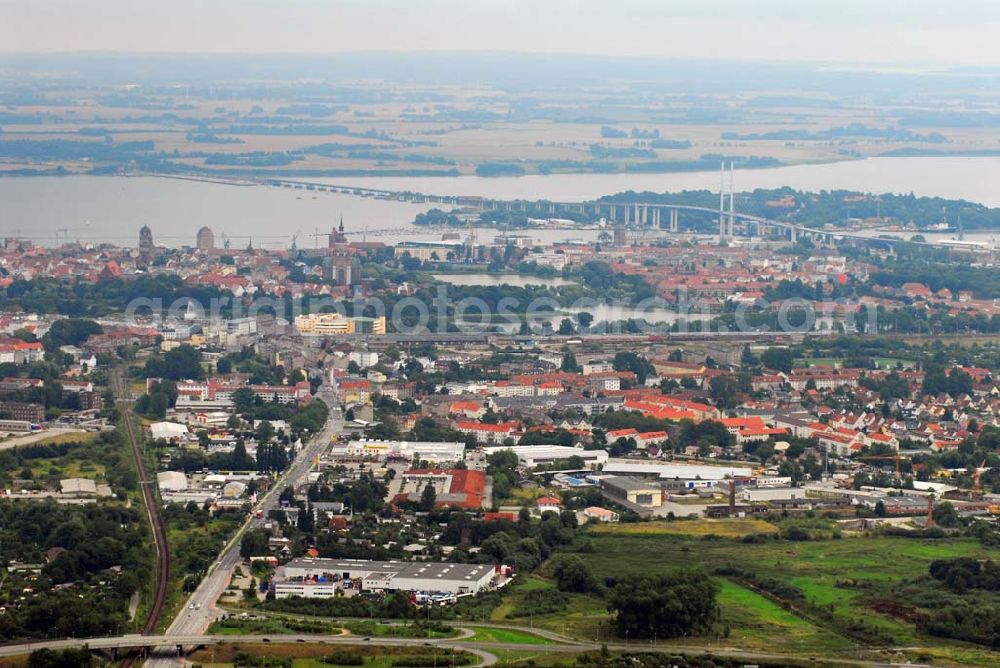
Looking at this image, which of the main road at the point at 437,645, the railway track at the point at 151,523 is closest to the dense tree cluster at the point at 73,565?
the railway track at the point at 151,523

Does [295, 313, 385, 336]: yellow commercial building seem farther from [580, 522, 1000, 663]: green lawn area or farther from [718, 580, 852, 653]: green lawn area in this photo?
[718, 580, 852, 653]: green lawn area

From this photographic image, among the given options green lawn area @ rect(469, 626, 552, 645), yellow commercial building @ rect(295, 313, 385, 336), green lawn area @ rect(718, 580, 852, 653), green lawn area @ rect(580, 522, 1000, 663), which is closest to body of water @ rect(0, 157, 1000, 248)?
yellow commercial building @ rect(295, 313, 385, 336)

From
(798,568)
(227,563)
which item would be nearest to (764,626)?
(798,568)

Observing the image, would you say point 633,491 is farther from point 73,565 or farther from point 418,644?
point 418,644

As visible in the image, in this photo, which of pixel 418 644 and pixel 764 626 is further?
pixel 764 626

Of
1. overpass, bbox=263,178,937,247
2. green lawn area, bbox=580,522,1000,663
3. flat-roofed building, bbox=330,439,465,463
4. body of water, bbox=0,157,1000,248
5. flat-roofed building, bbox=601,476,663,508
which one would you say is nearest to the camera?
green lawn area, bbox=580,522,1000,663
